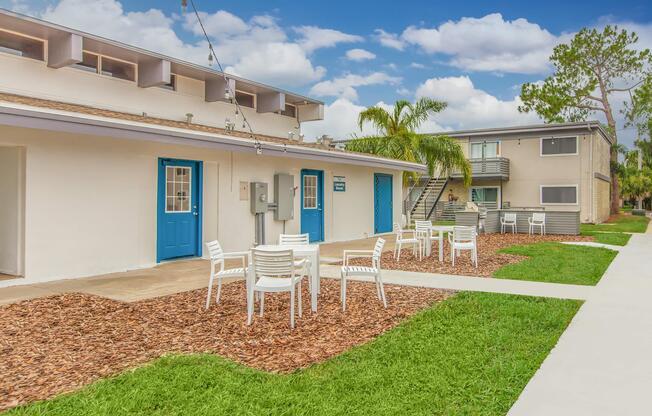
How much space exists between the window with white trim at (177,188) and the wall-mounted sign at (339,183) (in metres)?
6.12

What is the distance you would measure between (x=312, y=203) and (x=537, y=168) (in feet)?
63.2

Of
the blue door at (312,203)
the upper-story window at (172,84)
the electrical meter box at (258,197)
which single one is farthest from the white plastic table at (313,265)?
the upper-story window at (172,84)

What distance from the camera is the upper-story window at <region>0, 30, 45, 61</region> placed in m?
12.0

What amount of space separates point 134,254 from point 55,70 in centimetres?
564

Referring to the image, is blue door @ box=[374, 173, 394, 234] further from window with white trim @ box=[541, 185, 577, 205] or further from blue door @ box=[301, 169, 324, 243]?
window with white trim @ box=[541, 185, 577, 205]

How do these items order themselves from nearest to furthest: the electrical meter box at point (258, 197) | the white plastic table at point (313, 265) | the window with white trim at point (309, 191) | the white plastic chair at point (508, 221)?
the white plastic table at point (313, 265)
the electrical meter box at point (258, 197)
the window with white trim at point (309, 191)
the white plastic chair at point (508, 221)

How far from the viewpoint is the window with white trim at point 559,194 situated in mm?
28781

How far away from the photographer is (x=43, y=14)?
41.1 ft

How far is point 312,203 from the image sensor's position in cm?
1587

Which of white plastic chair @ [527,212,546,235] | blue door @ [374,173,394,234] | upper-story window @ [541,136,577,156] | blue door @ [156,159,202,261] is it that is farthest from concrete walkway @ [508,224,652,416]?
upper-story window @ [541,136,577,156]

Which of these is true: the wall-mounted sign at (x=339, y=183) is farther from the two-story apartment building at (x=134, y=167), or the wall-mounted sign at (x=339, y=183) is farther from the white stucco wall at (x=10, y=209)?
the white stucco wall at (x=10, y=209)

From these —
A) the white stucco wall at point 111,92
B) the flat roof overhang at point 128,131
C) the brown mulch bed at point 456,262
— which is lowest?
the brown mulch bed at point 456,262

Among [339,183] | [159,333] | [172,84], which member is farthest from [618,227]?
[159,333]

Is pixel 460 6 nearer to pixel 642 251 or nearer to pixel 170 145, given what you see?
pixel 642 251
